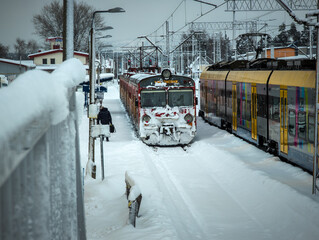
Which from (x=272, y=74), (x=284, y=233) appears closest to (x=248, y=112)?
(x=272, y=74)

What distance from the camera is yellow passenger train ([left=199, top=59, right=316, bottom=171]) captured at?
12.4 m

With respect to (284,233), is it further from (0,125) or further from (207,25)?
(207,25)

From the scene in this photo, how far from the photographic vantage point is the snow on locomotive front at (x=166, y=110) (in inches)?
775

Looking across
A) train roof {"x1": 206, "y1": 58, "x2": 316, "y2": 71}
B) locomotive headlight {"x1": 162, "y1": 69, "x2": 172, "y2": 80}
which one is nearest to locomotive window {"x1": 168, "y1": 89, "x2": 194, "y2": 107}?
locomotive headlight {"x1": 162, "y1": 69, "x2": 172, "y2": 80}

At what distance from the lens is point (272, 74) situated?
50.3ft

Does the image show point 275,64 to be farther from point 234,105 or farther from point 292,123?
point 234,105

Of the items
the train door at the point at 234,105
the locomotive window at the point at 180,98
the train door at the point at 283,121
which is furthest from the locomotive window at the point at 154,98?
the train door at the point at 283,121

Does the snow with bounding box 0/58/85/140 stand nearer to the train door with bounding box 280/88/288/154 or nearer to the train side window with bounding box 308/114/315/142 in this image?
the train side window with bounding box 308/114/315/142

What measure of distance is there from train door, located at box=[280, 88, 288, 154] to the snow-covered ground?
0.60 meters

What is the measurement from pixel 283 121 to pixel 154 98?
7119 mm

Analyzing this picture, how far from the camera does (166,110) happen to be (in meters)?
19.8

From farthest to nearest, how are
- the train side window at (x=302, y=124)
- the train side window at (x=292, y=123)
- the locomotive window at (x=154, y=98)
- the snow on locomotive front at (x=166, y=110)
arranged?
1. the locomotive window at (x=154, y=98)
2. the snow on locomotive front at (x=166, y=110)
3. the train side window at (x=292, y=123)
4. the train side window at (x=302, y=124)

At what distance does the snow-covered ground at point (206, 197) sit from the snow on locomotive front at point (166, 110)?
4.10ft

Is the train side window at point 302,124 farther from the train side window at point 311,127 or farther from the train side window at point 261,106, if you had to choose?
the train side window at point 261,106
